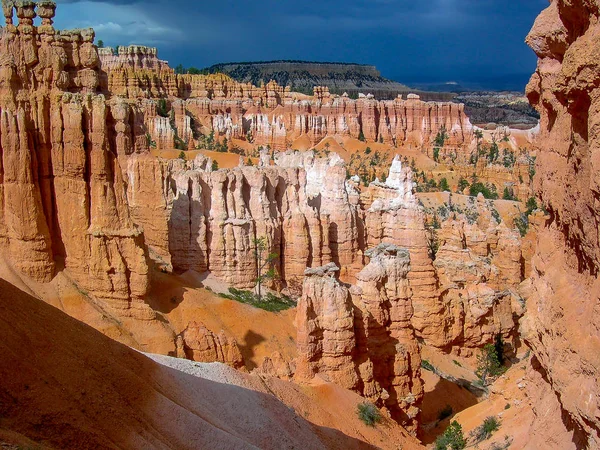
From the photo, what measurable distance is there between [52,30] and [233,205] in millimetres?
11442

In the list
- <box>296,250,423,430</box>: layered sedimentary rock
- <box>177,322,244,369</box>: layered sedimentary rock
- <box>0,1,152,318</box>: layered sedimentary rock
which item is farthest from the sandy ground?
<box>0,1,152,318</box>: layered sedimentary rock

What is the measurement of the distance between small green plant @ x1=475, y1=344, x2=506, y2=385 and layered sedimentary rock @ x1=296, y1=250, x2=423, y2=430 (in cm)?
649

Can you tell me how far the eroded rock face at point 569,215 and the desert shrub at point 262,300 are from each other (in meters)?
19.2

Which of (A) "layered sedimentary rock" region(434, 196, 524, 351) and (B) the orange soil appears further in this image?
(A) "layered sedimentary rock" region(434, 196, 524, 351)

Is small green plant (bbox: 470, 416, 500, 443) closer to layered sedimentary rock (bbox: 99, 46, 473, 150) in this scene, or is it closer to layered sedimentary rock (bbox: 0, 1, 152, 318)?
layered sedimentary rock (bbox: 0, 1, 152, 318)

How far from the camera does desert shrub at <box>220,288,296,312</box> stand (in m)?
30.5

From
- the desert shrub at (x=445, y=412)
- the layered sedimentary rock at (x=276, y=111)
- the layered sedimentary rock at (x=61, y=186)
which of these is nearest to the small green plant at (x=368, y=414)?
the desert shrub at (x=445, y=412)

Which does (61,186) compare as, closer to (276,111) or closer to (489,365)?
(489,365)

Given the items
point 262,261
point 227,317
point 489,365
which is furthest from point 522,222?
point 227,317

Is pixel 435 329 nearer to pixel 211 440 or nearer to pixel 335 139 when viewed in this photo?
pixel 211 440

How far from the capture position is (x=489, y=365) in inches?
1080

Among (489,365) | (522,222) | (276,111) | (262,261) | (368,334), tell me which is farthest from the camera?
(276,111)

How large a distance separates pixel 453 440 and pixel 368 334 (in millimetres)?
5186

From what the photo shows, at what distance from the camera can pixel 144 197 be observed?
30.6 meters
